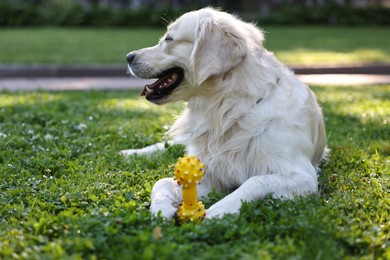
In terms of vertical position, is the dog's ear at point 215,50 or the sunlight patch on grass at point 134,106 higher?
the dog's ear at point 215,50

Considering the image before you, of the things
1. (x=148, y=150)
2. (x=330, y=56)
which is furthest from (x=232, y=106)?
(x=330, y=56)

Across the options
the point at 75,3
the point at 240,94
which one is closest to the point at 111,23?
the point at 75,3

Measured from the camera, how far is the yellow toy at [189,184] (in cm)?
353

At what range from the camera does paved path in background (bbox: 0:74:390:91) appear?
10.8m

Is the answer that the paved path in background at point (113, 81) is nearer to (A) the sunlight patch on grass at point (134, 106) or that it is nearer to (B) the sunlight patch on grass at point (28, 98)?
(B) the sunlight patch on grass at point (28, 98)

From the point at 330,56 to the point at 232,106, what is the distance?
996cm

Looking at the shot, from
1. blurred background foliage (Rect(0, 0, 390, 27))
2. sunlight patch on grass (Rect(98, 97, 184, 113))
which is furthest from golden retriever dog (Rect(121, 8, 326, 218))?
blurred background foliage (Rect(0, 0, 390, 27))

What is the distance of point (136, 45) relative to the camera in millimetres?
15094

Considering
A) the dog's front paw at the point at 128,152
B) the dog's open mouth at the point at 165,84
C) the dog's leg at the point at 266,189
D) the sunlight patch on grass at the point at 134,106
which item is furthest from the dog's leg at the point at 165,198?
the sunlight patch on grass at the point at 134,106

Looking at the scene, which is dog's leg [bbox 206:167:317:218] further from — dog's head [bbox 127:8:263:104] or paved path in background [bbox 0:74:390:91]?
paved path in background [bbox 0:74:390:91]

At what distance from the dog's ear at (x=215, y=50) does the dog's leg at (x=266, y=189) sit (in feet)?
2.76

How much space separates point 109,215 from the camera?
3549 mm

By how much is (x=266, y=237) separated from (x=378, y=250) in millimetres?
637

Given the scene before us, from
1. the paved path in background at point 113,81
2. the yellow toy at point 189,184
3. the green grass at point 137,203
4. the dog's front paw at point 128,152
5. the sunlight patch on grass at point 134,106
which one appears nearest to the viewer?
the green grass at point 137,203
